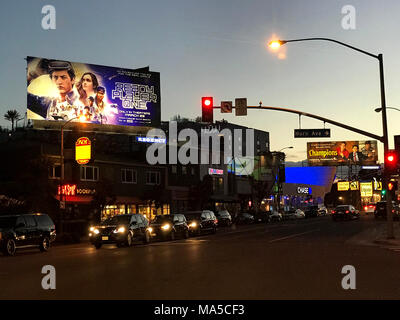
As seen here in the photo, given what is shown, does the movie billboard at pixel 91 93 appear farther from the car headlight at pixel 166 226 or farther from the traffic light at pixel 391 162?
the traffic light at pixel 391 162

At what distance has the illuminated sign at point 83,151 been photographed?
143ft

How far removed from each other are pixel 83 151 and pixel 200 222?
443 inches

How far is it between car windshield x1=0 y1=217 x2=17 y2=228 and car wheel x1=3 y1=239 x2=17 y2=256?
1075 mm

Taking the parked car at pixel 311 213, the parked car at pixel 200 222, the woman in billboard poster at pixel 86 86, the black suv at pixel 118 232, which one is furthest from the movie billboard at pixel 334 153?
the black suv at pixel 118 232

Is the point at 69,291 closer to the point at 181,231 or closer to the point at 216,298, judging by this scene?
the point at 216,298

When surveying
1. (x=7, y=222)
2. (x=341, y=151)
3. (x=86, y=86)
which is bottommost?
(x=7, y=222)

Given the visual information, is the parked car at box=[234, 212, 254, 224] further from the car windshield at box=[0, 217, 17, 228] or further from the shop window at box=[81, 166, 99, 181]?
the car windshield at box=[0, 217, 17, 228]

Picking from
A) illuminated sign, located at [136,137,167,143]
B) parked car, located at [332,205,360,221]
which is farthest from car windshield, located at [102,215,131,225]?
parked car, located at [332,205,360,221]

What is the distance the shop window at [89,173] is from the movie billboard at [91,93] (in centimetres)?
482

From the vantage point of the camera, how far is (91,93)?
54594mm

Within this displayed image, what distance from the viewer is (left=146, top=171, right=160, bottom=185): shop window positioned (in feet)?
194

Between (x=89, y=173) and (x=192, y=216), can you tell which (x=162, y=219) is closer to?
(x=192, y=216)

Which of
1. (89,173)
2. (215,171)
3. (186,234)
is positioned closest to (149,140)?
(89,173)

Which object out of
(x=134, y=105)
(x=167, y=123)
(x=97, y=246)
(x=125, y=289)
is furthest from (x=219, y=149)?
(x=125, y=289)
